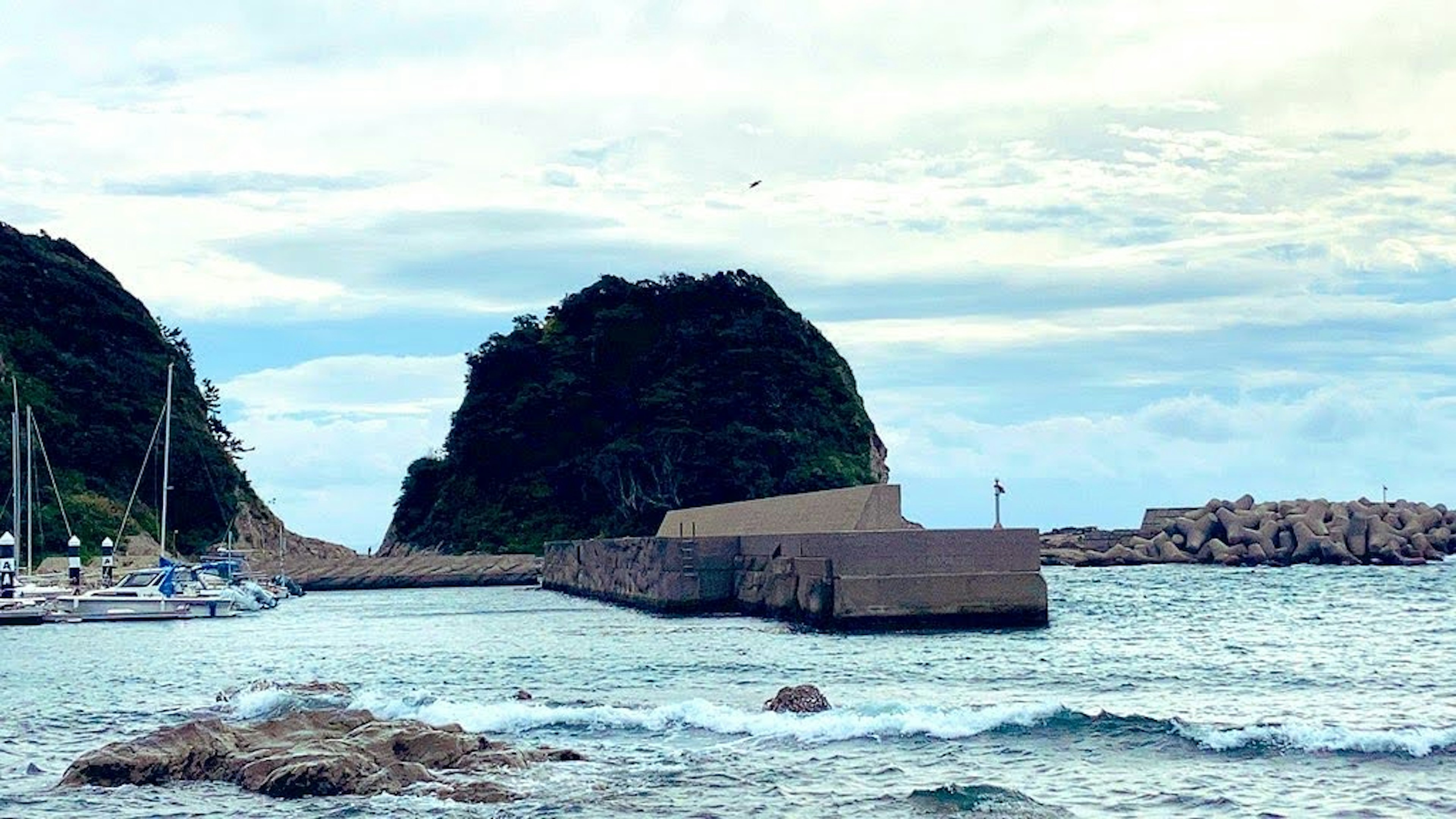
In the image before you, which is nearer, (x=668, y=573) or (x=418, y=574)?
(x=668, y=573)

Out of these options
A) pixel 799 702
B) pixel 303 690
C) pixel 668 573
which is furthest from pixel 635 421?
pixel 799 702

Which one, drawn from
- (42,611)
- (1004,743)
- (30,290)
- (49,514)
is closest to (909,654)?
(1004,743)

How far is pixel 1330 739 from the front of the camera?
1741 cm

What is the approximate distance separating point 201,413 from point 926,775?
82023mm

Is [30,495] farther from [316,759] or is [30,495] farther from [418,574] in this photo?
[316,759]

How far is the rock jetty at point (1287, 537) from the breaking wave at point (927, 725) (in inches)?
2019

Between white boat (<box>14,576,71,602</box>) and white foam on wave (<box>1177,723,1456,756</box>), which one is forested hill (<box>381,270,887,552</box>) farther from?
white foam on wave (<box>1177,723,1456,756</box>)

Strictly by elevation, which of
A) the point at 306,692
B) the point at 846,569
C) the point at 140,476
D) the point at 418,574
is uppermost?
the point at 140,476

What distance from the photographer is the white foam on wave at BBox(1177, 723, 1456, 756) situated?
669 inches

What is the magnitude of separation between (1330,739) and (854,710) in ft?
17.7

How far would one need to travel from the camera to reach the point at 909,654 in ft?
91.9

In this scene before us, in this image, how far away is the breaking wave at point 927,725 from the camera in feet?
56.9

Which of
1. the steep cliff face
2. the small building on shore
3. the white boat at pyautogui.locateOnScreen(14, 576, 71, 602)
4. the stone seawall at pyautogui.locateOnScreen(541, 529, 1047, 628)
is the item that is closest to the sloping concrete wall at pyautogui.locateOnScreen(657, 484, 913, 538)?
the small building on shore

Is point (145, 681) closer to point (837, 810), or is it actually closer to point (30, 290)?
point (837, 810)
